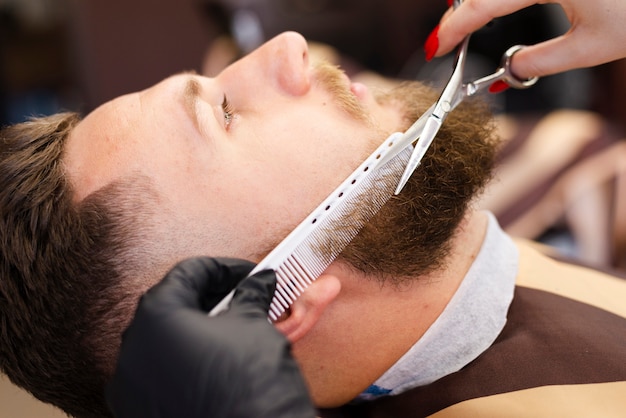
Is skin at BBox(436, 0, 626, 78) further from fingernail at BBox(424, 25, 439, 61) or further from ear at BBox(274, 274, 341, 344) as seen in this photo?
ear at BBox(274, 274, 341, 344)

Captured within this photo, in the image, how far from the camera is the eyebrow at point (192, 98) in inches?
45.7

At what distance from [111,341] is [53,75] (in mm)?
3271

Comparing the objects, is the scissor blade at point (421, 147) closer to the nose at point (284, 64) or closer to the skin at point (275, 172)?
the skin at point (275, 172)

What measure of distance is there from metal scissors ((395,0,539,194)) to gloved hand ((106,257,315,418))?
1.32 feet

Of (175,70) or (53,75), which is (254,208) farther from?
(53,75)

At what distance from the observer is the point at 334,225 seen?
112 centimetres

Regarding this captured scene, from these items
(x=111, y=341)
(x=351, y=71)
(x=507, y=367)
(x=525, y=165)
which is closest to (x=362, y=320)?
(x=507, y=367)

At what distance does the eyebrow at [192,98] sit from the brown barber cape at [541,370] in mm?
613

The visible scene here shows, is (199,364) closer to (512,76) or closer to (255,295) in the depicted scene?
(255,295)

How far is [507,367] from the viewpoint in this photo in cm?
120

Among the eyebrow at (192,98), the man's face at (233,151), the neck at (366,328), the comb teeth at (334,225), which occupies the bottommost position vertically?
the neck at (366,328)

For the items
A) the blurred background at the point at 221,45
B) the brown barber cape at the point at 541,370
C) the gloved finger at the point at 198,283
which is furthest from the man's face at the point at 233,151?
the blurred background at the point at 221,45

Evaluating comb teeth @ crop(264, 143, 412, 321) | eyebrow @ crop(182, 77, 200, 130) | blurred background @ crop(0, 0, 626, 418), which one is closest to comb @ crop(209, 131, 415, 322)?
comb teeth @ crop(264, 143, 412, 321)

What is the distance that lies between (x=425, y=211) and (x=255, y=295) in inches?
14.9
